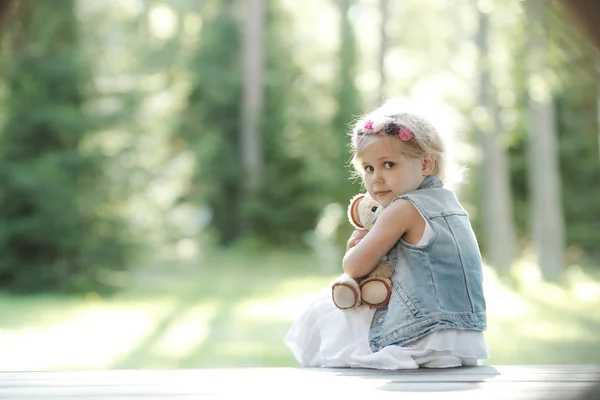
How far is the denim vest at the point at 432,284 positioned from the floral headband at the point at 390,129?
182 mm

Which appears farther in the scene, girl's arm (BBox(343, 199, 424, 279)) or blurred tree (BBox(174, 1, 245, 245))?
blurred tree (BBox(174, 1, 245, 245))

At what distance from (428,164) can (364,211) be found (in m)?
0.27

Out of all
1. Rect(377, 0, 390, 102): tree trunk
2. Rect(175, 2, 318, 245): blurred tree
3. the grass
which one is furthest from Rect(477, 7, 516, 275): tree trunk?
Rect(175, 2, 318, 245): blurred tree

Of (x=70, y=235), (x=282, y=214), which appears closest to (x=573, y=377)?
(x=70, y=235)

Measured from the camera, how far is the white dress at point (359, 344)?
9.16 ft

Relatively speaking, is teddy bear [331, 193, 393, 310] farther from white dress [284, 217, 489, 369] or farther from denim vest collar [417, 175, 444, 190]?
denim vest collar [417, 175, 444, 190]

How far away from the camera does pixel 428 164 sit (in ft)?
9.52

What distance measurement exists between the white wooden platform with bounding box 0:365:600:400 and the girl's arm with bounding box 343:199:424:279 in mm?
348

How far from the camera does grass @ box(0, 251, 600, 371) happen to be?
7.65m

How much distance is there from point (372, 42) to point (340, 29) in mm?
5651

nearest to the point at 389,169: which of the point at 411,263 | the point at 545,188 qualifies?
the point at 411,263

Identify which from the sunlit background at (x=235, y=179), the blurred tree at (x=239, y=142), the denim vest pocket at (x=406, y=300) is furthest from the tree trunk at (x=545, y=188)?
the denim vest pocket at (x=406, y=300)

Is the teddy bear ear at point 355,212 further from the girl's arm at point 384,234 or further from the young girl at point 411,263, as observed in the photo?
the girl's arm at point 384,234

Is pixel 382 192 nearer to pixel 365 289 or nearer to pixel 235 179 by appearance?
pixel 365 289
